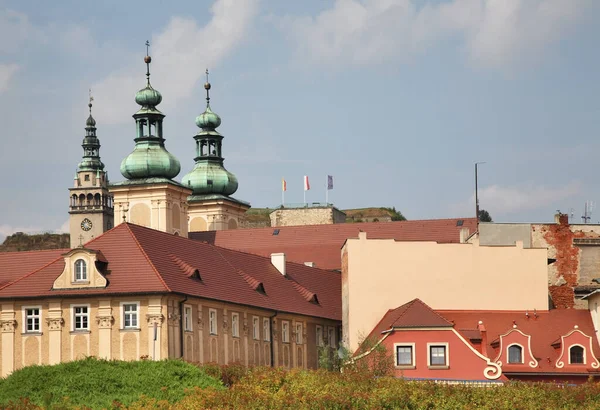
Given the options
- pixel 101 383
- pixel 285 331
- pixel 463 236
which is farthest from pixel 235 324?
pixel 101 383

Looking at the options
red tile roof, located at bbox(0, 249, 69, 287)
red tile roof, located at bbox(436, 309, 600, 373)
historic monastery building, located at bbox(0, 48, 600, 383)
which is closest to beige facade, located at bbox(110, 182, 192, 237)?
historic monastery building, located at bbox(0, 48, 600, 383)

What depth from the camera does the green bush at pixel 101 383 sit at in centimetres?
5544

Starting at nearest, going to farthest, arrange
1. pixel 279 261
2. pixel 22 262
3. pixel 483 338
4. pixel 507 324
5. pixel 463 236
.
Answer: pixel 483 338
pixel 507 324
pixel 22 262
pixel 279 261
pixel 463 236

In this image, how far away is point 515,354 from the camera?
73562 millimetres

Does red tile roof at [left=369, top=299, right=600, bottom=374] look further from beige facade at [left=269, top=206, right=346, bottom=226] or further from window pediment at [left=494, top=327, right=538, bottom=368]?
beige facade at [left=269, top=206, right=346, bottom=226]

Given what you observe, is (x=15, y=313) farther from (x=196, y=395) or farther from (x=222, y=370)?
(x=196, y=395)

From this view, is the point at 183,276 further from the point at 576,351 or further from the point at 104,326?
the point at 576,351

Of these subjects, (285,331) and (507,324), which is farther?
(285,331)

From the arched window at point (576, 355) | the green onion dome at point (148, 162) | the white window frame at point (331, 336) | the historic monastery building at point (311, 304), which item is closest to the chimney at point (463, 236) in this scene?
the historic monastery building at point (311, 304)

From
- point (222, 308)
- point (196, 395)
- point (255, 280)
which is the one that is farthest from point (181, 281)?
point (196, 395)

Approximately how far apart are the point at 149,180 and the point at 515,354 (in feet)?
175

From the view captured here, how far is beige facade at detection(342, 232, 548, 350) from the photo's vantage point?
80.2 meters

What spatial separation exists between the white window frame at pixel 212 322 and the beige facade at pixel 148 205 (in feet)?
145

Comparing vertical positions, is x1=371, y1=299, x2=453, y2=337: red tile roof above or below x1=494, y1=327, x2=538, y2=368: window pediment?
above
